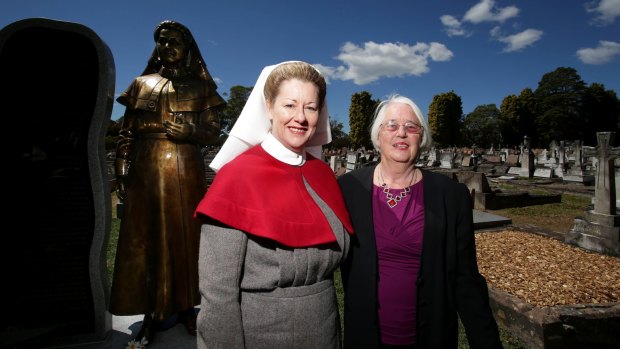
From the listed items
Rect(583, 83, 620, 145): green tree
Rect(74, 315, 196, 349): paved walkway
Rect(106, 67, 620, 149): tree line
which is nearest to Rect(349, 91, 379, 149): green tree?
Rect(106, 67, 620, 149): tree line

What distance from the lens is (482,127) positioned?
77000 mm

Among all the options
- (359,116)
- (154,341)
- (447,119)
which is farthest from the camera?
(359,116)

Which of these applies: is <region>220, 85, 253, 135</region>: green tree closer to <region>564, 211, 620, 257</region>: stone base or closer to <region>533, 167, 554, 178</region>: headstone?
<region>533, 167, 554, 178</region>: headstone

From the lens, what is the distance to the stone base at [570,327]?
3186 millimetres

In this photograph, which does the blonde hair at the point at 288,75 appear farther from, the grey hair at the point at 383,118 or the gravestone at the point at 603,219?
the gravestone at the point at 603,219

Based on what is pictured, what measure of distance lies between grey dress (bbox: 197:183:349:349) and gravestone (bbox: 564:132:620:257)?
24.0 ft

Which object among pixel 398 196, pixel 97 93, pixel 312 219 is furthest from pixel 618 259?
pixel 97 93

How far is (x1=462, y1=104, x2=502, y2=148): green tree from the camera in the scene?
235ft

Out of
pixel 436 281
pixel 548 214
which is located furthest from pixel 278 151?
pixel 548 214

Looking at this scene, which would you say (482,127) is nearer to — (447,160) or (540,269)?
(447,160)

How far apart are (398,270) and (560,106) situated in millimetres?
70605

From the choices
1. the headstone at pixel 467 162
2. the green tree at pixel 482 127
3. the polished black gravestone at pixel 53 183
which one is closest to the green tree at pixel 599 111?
the green tree at pixel 482 127

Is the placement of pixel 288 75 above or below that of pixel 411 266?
above

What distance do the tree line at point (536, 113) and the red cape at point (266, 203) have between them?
153 ft
